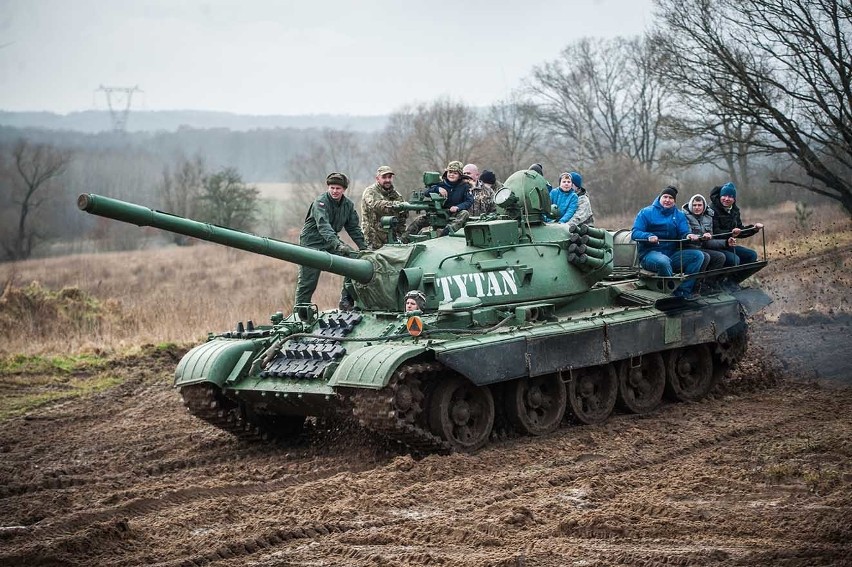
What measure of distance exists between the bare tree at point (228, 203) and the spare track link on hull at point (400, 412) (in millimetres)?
28154

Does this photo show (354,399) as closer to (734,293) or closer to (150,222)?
(150,222)

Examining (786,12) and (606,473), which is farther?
(786,12)

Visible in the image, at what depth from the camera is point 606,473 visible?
34.1 feet

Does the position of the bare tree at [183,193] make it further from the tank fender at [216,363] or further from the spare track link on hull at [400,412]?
the spare track link on hull at [400,412]

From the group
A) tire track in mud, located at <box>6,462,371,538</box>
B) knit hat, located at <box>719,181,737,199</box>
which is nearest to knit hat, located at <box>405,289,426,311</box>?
tire track in mud, located at <box>6,462,371,538</box>

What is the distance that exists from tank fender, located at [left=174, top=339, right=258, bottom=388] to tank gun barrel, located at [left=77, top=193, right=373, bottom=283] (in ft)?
4.55

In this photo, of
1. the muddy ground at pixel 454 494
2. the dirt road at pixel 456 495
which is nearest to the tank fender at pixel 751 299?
the muddy ground at pixel 454 494

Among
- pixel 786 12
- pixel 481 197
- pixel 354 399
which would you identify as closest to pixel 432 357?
pixel 354 399

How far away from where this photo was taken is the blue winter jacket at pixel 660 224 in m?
14.4

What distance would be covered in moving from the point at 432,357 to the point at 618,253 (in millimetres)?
4757

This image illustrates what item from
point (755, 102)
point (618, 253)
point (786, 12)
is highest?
point (786, 12)

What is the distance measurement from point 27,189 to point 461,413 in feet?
73.0

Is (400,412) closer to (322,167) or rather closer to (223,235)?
(223,235)

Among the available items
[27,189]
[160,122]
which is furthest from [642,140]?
[160,122]
